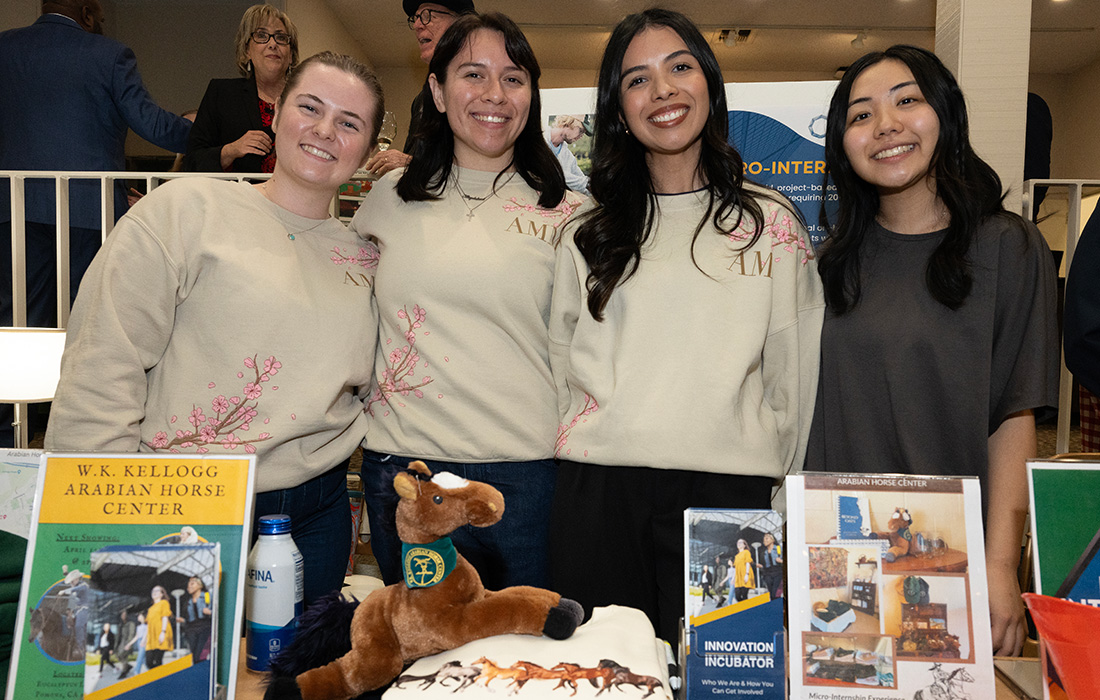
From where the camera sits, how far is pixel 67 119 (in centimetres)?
338

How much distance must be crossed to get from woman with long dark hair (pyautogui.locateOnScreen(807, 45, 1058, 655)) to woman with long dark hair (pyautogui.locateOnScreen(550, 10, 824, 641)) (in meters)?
0.08

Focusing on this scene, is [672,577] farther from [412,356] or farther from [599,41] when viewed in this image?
[599,41]

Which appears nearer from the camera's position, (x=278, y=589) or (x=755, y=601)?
(x=755, y=601)

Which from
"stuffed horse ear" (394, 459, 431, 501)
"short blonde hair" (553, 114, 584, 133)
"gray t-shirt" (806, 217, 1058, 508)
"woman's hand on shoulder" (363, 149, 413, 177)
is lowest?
"stuffed horse ear" (394, 459, 431, 501)

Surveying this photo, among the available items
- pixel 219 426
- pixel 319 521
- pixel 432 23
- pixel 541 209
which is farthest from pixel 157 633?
pixel 432 23

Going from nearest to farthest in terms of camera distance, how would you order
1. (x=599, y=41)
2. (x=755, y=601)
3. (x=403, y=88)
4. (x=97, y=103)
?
(x=755, y=601), (x=97, y=103), (x=599, y=41), (x=403, y=88)

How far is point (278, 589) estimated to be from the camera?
1083mm

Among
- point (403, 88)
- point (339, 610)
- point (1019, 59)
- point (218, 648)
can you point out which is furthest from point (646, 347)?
point (403, 88)

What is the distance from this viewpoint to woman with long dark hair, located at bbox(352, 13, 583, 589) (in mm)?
1611

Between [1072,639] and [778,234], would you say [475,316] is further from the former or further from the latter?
[1072,639]

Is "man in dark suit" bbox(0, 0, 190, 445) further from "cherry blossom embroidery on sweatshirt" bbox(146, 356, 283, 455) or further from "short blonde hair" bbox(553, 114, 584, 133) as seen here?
"cherry blossom embroidery on sweatshirt" bbox(146, 356, 283, 455)

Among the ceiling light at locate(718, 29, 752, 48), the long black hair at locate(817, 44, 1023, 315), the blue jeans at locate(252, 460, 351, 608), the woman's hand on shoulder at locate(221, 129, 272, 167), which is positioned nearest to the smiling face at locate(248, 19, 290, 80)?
the woman's hand on shoulder at locate(221, 129, 272, 167)

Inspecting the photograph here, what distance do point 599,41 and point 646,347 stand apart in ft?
27.4

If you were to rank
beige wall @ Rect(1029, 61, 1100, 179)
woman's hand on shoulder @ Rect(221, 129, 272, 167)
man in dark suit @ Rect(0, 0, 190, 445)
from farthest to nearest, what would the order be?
beige wall @ Rect(1029, 61, 1100, 179), man in dark suit @ Rect(0, 0, 190, 445), woman's hand on shoulder @ Rect(221, 129, 272, 167)
